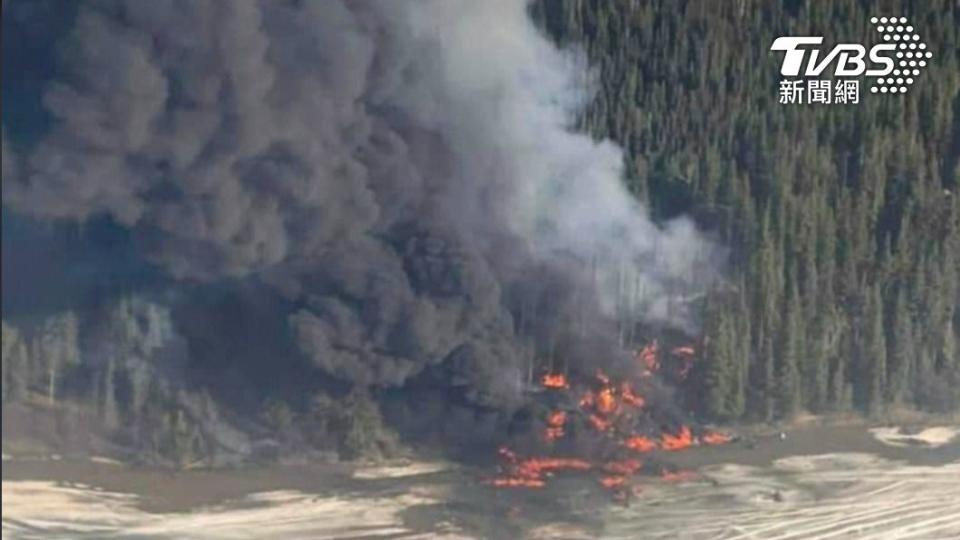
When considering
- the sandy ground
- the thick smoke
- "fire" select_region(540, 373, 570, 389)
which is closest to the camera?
the thick smoke

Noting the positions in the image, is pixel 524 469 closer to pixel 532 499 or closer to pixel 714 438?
pixel 532 499

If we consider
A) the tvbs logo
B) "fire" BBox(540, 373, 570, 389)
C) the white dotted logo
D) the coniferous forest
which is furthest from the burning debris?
the white dotted logo

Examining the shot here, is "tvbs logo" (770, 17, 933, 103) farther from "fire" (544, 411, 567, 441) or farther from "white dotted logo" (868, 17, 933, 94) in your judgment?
"fire" (544, 411, 567, 441)

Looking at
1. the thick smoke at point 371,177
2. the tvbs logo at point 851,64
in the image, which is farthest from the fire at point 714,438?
the tvbs logo at point 851,64

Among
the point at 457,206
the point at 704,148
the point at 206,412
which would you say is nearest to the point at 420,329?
the point at 457,206

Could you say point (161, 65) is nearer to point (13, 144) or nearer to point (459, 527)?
point (13, 144)
